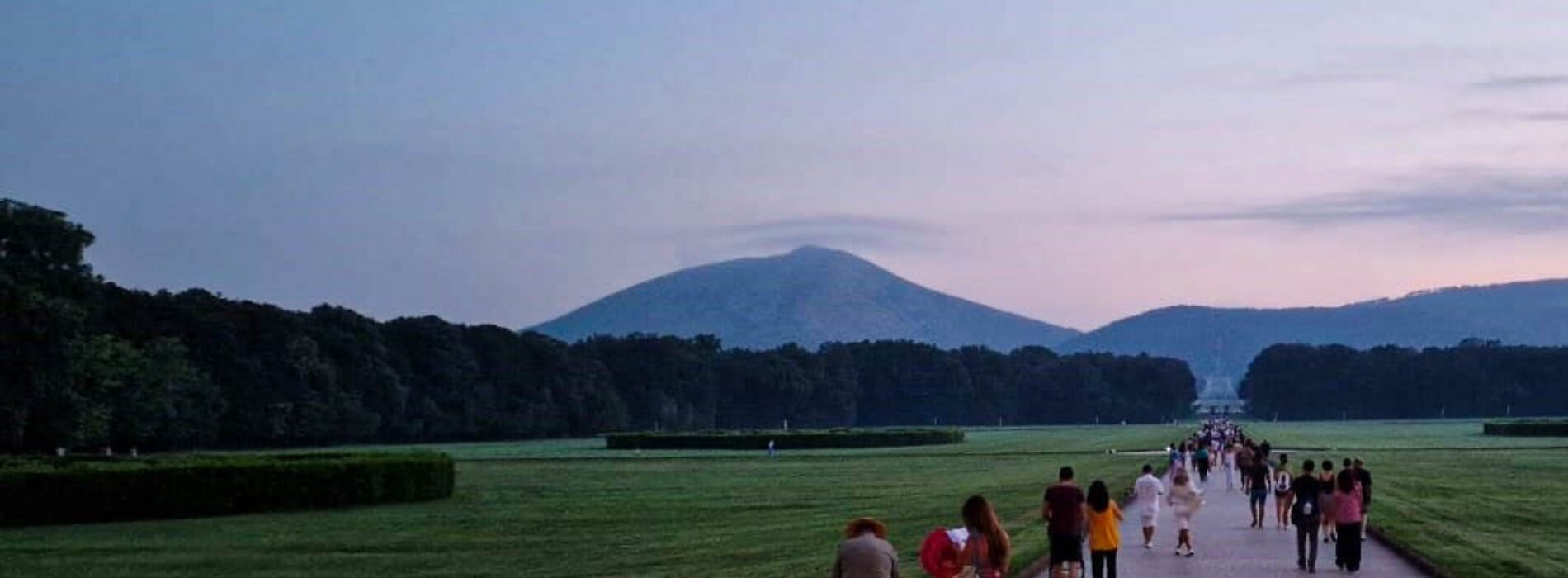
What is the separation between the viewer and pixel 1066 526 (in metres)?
24.2

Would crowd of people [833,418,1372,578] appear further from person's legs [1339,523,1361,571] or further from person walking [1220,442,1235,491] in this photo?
person walking [1220,442,1235,491]

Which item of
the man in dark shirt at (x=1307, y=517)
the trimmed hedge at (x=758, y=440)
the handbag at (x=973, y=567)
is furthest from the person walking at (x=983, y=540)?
the trimmed hedge at (x=758, y=440)

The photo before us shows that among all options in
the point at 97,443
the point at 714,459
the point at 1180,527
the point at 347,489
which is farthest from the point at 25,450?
the point at 1180,527

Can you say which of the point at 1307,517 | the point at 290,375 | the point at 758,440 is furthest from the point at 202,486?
the point at 290,375

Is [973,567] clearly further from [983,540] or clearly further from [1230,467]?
[1230,467]

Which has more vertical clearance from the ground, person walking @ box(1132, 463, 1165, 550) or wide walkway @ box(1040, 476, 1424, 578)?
person walking @ box(1132, 463, 1165, 550)

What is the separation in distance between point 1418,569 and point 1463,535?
754 centimetres

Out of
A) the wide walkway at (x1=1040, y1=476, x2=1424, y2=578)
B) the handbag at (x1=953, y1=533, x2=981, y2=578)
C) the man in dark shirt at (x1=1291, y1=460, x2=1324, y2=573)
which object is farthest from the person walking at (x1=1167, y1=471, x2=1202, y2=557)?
the handbag at (x1=953, y1=533, x2=981, y2=578)

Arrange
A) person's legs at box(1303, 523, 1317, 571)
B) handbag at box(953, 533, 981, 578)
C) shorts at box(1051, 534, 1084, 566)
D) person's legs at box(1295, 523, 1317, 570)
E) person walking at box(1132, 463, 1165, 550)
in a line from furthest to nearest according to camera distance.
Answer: person walking at box(1132, 463, 1165, 550), person's legs at box(1295, 523, 1317, 570), person's legs at box(1303, 523, 1317, 571), shorts at box(1051, 534, 1084, 566), handbag at box(953, 533, 981, 578)

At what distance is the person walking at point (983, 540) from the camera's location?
61.8 feet

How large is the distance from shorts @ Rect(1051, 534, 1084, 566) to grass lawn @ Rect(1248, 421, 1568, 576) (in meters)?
8.27

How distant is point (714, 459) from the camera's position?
95.4m

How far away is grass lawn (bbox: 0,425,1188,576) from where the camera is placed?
33.8 m

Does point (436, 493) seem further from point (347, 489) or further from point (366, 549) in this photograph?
point (366, 549)
